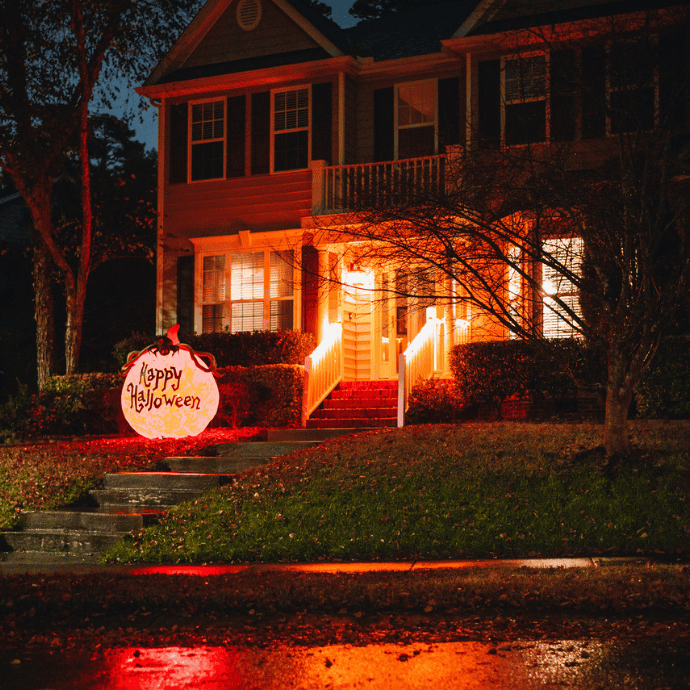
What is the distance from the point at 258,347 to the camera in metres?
16.0

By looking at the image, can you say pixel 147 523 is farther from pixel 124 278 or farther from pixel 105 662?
pixel 124 278

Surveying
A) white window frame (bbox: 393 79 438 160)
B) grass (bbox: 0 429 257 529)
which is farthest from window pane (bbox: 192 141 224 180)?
grass (bbox: 0 429 257 529)

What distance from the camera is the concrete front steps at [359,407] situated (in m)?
13.9

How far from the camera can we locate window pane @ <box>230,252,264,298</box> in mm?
17484

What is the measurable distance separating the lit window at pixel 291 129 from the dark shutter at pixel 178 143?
6.59 feet

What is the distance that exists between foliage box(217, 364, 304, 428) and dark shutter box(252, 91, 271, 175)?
4.70 m

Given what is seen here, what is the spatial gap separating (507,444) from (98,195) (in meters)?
15.8

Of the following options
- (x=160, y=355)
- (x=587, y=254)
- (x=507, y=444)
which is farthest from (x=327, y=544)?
(x=160, y=355)

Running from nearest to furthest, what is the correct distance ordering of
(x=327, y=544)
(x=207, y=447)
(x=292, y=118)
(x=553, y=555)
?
(x=553, y=555)
(x=327, y=544)
(x=207, y=447)
(x=292, y=118)

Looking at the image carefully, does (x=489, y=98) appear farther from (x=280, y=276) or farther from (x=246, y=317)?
(x=246, y=317)

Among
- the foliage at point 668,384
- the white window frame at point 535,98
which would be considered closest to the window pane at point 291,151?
the white window frame at point 535,98

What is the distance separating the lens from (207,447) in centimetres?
1260

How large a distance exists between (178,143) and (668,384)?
1097cm

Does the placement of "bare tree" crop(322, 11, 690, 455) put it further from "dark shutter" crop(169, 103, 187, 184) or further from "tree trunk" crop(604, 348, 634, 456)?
"dark shutter" crop(169, 103, 187, 184)
